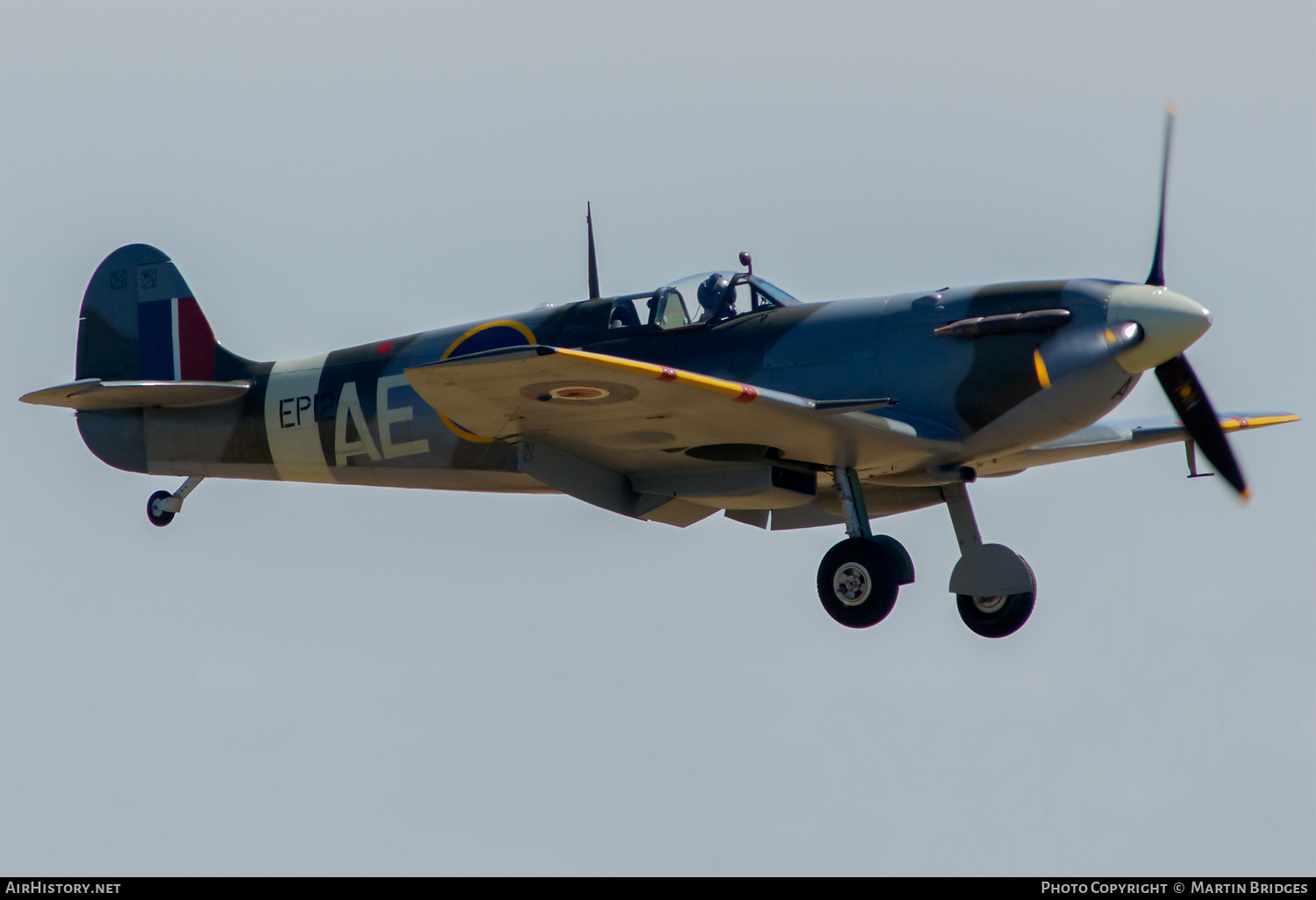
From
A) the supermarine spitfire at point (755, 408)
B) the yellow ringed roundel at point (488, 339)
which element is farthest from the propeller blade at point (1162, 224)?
the yellow ringed roundel at point (488, 339)

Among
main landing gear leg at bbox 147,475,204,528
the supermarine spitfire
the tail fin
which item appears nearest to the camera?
the supermarine spitfire

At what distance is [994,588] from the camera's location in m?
11.2

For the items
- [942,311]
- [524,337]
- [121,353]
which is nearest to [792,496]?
[942,311]

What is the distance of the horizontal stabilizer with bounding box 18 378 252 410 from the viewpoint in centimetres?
1254

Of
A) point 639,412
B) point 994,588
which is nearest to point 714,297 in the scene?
point 639,412

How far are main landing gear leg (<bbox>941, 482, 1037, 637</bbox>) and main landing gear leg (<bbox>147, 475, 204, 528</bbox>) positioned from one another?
648cm

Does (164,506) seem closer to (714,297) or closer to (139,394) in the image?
(139,394)

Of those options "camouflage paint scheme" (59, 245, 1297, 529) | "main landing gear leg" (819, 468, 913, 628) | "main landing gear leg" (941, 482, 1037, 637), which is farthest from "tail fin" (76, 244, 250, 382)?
"main landing gear leg" (941, 482, 1037, 637)

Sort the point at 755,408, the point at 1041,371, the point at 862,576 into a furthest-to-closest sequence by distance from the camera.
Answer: the point at 862,576 < the point at 1041,371 < the point at 755,408

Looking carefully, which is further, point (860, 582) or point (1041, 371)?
point (860, 582)

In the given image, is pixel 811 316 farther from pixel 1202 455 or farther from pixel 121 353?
pixel 121 353

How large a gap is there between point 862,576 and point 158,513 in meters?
6.24

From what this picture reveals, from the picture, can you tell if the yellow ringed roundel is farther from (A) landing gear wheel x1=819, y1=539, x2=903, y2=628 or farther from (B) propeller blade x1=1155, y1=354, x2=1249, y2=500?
(B) propeller blade x1=1155, y1=354, x2=1249, y2=500

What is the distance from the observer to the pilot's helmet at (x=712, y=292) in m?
11.4
